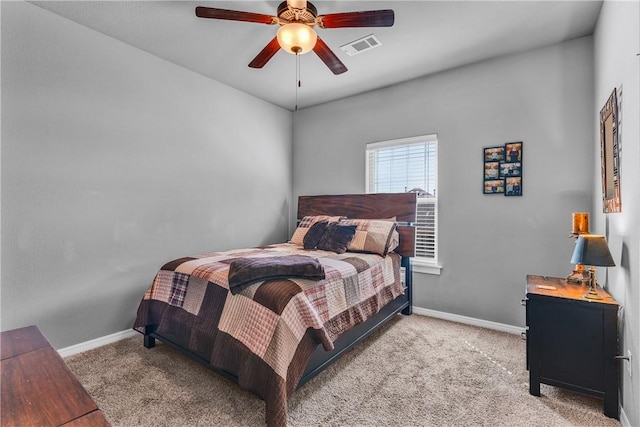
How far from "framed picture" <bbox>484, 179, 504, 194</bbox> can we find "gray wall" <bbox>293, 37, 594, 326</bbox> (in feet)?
0.18

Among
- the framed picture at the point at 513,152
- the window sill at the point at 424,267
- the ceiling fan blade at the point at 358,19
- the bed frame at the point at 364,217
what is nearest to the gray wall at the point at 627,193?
the framed picture at the point at 513,152

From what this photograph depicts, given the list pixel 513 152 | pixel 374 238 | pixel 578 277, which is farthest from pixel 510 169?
pixel 374 238

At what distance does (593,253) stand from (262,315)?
193 centimetres

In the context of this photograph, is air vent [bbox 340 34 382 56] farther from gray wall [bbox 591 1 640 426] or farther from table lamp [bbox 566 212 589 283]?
table lamp [bbox 566 212 589 283]

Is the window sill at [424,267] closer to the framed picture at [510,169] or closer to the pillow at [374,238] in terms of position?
the pillow at [374,238]

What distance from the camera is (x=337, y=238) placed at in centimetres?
315

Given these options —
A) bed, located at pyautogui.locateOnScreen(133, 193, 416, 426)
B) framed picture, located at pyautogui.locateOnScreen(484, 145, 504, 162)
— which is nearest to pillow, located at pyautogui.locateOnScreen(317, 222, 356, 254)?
bed, located at pyautogui.locateOnScreen(133, 193, 416, 426)

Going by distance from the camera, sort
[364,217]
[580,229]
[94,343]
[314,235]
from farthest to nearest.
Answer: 1. [364,217]
2. [314,235]
3. [94,343]
4. [580,229]

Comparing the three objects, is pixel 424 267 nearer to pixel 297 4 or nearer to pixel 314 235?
pixel 314 235

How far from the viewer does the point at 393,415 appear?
5.78 ft

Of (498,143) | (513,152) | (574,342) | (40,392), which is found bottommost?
(574,342)

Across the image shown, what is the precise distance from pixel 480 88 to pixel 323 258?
234 cm

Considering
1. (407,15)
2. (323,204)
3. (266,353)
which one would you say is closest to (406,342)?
(266,353)

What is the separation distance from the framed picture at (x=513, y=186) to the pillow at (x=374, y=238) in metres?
1.12
